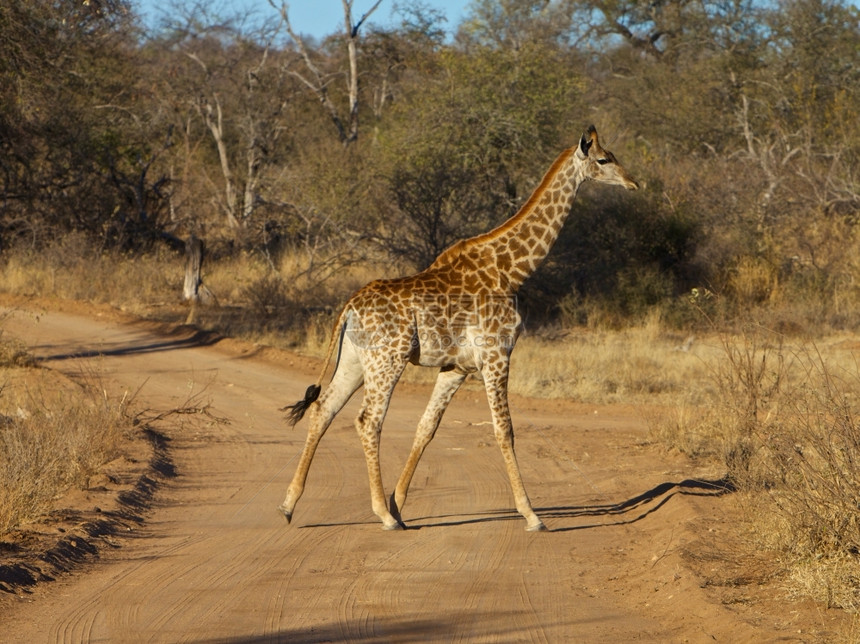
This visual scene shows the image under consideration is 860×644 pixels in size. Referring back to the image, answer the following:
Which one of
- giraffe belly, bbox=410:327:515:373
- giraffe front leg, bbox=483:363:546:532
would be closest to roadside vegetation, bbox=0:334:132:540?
giraffe belly, bbox=410:327:515:373

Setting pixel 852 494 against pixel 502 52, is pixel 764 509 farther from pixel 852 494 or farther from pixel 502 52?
pixel 502 52

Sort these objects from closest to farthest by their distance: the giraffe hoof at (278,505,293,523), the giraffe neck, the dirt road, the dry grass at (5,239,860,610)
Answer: the dirt road
the dry grass at (5,239,860,610)
the giraffe hoof at (278,505,293,523)
the giraffe neck

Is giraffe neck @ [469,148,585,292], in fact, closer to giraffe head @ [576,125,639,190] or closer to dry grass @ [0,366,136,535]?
giraffe head @ [576,125,639,190]

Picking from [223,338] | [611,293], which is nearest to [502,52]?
[611,293]

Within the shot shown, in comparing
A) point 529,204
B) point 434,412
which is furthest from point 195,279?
point 434,412

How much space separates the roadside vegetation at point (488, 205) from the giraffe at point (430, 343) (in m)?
2.01

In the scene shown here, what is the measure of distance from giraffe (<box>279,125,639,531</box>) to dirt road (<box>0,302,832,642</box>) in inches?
16.9

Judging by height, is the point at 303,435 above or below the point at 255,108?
below

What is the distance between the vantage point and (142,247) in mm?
22719

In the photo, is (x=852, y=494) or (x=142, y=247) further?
(x=142, y=247)

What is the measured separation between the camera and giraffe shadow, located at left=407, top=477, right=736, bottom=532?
716 centimetres

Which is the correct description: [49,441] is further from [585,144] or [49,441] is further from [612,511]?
[585,144]

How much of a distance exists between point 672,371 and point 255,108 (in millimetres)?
17305

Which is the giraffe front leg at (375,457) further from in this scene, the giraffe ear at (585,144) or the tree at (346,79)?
the tree at (346,79)
